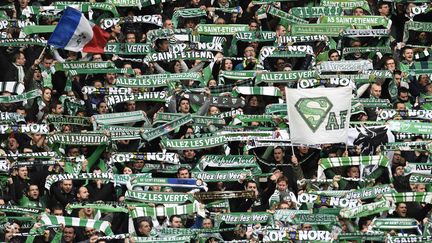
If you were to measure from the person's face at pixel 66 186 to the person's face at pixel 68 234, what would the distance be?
150 centimetres

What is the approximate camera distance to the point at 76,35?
42.0 metres

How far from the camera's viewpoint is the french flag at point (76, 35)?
4194 centimetres

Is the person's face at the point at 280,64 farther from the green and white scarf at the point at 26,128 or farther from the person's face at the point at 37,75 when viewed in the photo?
the green and white scarf at the point at 26,128

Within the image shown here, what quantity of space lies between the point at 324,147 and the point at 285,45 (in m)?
3.75

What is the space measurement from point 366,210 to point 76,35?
8.48 metres

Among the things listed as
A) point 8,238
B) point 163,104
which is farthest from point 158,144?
point 8,238

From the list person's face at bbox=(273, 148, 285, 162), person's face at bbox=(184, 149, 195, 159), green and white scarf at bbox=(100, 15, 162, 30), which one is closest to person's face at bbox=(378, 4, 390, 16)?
green and white scarf at bbox=(100, 15, 162, 30)

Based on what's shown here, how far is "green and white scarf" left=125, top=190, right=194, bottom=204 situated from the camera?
36.9 m

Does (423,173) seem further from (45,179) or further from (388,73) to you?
(45,179)

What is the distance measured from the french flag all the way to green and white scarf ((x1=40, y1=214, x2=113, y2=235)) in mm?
6501

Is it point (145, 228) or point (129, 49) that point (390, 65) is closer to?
point (129, 49)

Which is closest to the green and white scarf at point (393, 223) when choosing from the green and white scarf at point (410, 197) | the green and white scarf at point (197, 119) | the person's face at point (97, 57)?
the green and white scarf at point (410, 197)

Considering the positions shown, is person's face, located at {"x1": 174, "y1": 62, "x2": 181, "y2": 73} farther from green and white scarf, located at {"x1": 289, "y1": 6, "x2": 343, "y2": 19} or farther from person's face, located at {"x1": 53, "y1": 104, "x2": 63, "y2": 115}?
green and white scarf, located at {"x1": 289, "y1": 6, "x2": 343, "y2": 19}

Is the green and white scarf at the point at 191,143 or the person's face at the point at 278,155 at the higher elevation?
the green and white scarf at the point at 191,143
